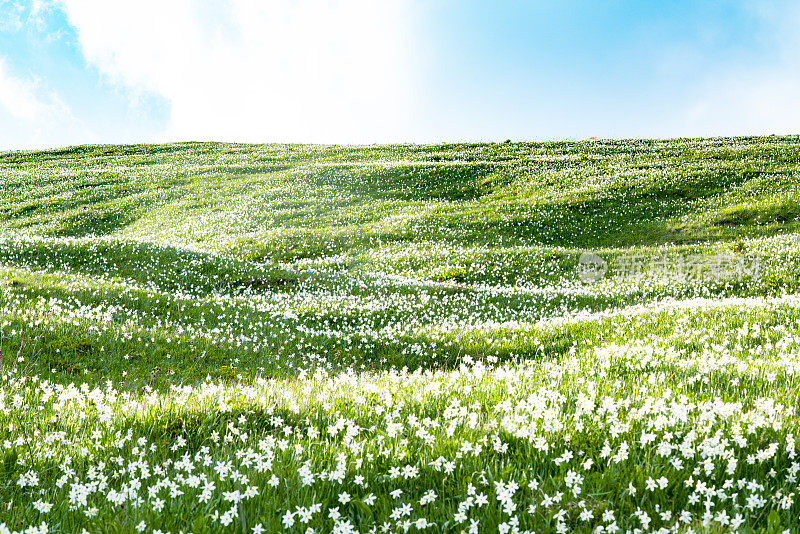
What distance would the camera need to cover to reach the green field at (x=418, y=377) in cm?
336

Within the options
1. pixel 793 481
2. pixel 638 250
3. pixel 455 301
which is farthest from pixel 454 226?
pixel 793 481

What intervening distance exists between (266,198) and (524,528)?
4601 cm

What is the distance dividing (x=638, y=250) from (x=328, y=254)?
17246mm

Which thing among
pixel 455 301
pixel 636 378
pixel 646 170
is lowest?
pixel 455 301

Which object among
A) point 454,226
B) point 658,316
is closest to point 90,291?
point 658,316

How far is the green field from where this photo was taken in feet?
11.0

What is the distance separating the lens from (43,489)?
3570 mm

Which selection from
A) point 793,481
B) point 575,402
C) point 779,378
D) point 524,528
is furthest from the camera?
point 779,378

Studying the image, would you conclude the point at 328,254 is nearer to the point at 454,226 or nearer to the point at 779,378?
the point at 454,226

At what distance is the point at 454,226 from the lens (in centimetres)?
3456

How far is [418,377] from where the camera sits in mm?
7559

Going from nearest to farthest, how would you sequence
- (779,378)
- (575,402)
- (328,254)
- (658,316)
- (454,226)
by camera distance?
(575,402), (779,378), (658,316), (328,254), (454,226)

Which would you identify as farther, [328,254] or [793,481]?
[328,254]

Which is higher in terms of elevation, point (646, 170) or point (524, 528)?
point (646, 170)
